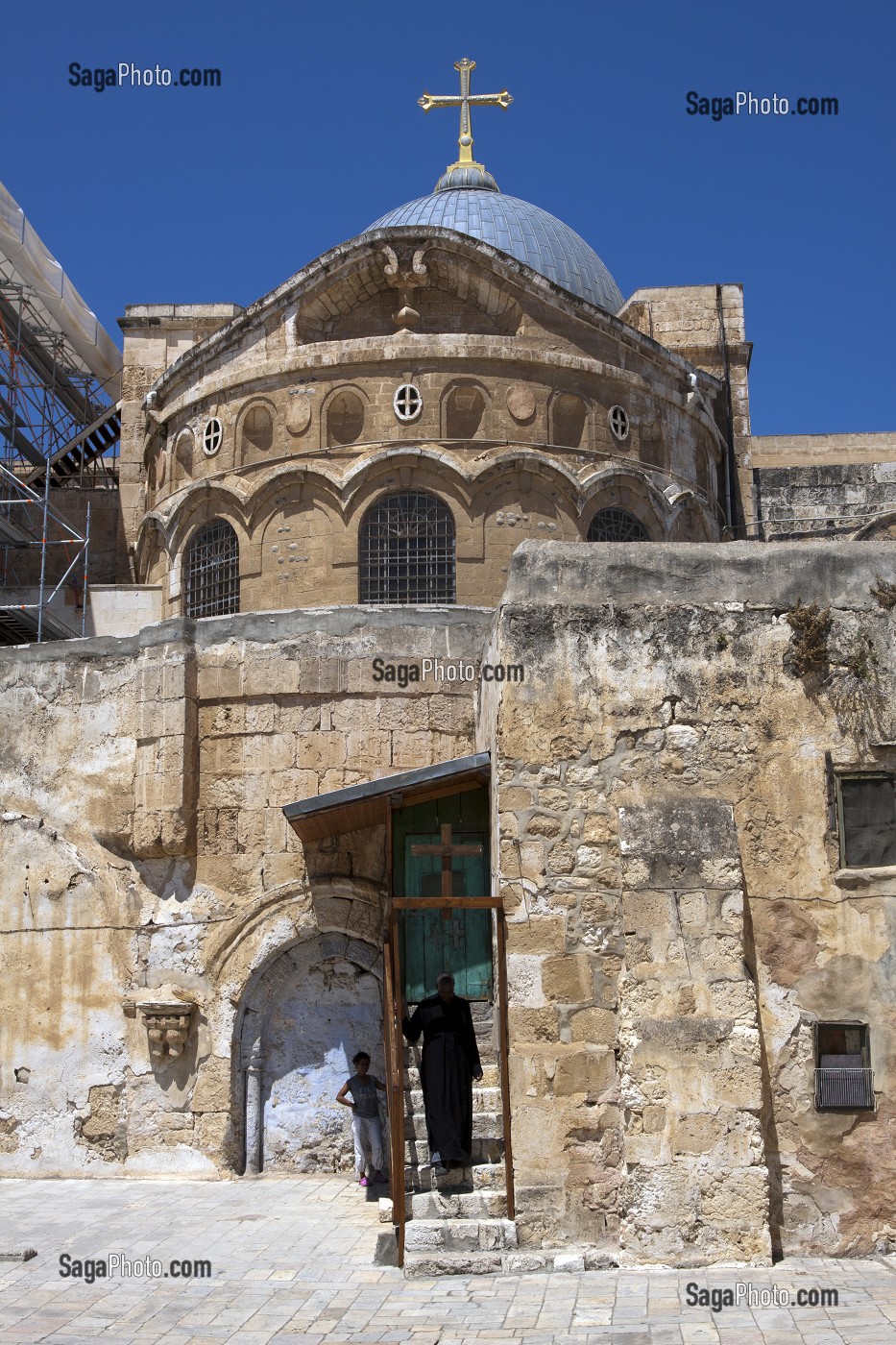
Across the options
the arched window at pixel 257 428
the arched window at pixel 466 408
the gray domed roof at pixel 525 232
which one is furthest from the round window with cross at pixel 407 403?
the gray domed roof at pixel 525 232

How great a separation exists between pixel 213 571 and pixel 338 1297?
1176 cm

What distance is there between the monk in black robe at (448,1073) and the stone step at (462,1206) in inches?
11.7

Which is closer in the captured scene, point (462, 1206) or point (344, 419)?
point (462, 1206)

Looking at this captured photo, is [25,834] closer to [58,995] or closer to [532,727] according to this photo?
[58,995]

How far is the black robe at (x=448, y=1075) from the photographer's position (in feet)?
32.8

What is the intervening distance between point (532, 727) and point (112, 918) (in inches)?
201

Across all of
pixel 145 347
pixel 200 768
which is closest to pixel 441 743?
pixel 200 768

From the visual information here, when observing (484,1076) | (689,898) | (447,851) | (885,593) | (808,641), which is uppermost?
(885,593)

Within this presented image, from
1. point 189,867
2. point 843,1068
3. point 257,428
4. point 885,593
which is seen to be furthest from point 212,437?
point 843,1068

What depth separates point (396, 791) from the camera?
36.6 ft

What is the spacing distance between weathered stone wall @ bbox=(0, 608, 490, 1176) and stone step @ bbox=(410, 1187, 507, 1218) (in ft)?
10.6

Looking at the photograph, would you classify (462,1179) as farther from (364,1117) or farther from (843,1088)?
(843,1088)
